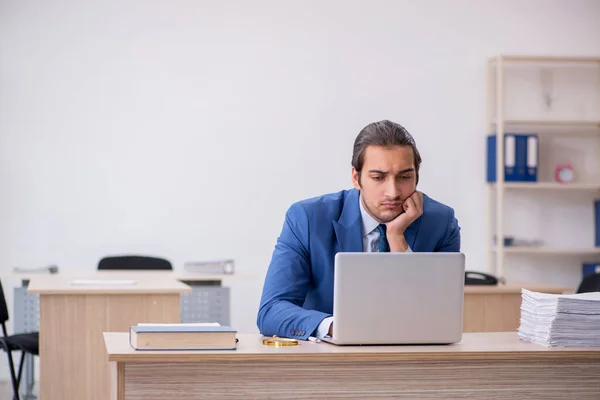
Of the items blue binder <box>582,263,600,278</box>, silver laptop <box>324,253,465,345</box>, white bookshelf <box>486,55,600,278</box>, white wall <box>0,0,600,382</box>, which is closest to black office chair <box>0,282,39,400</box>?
white wall <box>0,0,600,382</box>

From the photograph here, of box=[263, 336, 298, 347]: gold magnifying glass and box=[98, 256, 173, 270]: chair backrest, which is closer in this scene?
box=[263, 336, 298, 347]: gold magnifying glass

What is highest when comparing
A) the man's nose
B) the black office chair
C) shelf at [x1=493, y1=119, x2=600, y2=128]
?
shelf at [x1=493, y1=119, x2=600, y2=128]

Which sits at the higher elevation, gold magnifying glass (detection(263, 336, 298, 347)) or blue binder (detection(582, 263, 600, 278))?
gold magnifying glass (detection(263, 336, 298, 347))

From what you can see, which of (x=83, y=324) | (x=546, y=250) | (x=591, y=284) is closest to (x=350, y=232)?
(x=83, y=324)

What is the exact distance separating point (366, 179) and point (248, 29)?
12.7 ft

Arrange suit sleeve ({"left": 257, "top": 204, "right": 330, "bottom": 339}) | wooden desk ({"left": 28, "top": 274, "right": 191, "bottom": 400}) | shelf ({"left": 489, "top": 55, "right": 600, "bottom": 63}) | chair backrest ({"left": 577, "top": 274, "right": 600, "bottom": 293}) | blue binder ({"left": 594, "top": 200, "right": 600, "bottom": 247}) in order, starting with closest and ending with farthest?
suit sleeve ({"left": 257, "top": 204, "right": 330, "bottom": 339}) < wooden desk ({"left": 28, "top": 274, "right": 191, "bottom": 400}) < chair backrest ({"left": 577, "top": 274, "right": 600, "bottom": 293}) < shelf ({"left": 489, "top": 55, "right": 600, "bottom": 63}) < blue binder ({"left": 594, "top": 200, "right": 600, "bottom": 247})

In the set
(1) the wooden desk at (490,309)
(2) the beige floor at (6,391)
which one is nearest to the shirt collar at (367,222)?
(1) the wooden desk at (490,309)

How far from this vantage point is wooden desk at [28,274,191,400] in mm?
3666

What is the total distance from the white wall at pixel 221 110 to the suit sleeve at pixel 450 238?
11.5 ft

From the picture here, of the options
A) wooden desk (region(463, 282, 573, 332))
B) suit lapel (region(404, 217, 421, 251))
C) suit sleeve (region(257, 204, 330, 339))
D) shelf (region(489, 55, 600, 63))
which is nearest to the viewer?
suit sleeve (region(257, 204, 330, 339))

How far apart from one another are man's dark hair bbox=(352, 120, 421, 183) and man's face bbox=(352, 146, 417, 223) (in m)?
0.01

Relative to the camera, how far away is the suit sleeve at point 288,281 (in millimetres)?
2346

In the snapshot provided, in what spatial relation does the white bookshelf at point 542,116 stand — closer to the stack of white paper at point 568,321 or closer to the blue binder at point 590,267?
the blue binder at point 590,267

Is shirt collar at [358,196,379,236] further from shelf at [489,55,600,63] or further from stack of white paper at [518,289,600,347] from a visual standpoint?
shelf at [489,55,600,63]
